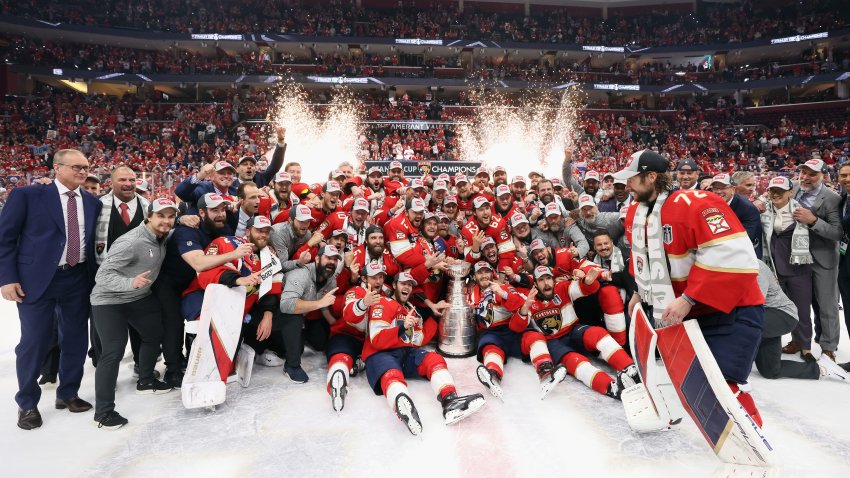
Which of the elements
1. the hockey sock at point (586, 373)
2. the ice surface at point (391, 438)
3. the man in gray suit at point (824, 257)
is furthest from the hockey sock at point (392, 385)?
the man in gray suit at point (824, 257)

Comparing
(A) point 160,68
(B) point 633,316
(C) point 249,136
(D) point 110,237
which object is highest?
(A) point 160,68

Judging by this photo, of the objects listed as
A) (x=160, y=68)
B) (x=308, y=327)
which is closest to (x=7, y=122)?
(x=160, y=68)

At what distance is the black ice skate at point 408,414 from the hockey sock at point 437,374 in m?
0.36

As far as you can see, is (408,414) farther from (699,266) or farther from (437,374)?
(699,266)

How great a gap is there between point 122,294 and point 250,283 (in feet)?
3.25

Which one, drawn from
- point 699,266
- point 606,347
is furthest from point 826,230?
point 699,266

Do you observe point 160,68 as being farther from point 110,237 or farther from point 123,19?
point 110,237

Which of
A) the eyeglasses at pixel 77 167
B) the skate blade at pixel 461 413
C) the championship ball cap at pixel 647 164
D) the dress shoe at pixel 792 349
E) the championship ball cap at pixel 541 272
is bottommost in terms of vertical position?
the dress shoe at pixel 792 349

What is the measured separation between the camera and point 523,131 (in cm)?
2997

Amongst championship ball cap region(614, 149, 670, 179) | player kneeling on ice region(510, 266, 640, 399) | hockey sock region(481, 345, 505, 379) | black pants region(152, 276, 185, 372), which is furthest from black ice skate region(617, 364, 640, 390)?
black pants region(152, 276, 185, 372)

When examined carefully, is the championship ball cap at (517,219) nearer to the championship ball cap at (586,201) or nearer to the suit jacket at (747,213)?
the championship ball cap at (586,201)

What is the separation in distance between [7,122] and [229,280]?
2913 centimetres

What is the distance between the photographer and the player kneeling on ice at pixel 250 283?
13.3 ft

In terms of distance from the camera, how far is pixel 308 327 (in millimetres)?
5133
